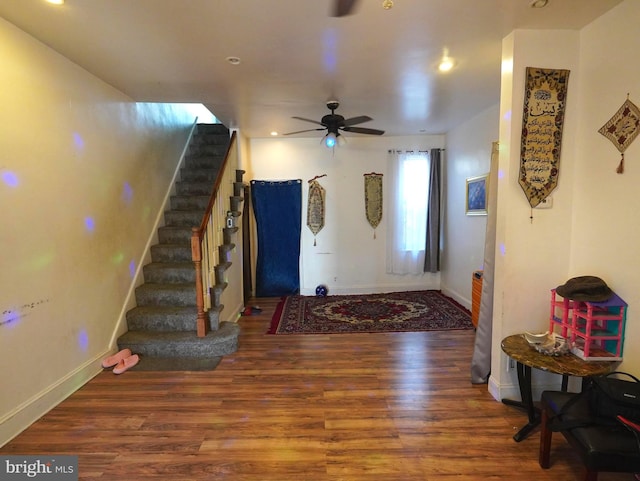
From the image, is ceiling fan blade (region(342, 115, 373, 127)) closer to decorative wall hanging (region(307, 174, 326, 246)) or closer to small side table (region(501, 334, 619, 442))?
decorative wall hanging (region(307, 174, 326, 246))

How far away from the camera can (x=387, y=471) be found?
169 centimetres

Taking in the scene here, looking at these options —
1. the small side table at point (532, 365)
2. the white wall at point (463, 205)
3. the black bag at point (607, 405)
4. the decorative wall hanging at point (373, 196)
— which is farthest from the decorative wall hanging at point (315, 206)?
the black bag at point (607, 405)

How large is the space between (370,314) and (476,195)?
2.18 m

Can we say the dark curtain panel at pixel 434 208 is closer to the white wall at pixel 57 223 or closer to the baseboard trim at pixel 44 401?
the white wall at pixel 57 223

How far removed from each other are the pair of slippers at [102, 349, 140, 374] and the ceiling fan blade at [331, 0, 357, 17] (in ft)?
10.8

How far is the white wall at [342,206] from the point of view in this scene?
525cm

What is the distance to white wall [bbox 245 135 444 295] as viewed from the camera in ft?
17.2

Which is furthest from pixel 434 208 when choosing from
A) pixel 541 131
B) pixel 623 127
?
pixel 623 127

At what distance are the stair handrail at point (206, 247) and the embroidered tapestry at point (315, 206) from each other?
1.73m

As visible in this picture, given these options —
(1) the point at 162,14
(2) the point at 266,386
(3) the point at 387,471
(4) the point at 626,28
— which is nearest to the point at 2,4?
(1) the point at 162,14

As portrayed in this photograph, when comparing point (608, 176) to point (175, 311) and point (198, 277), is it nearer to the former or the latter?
A: point (198, 277)

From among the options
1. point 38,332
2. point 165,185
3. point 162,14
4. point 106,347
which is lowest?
point 106,347

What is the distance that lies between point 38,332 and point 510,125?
12.0 feet

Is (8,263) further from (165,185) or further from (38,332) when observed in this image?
(165,185)
